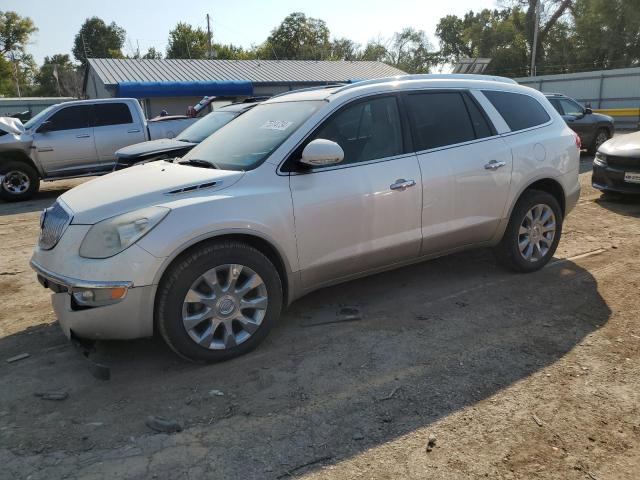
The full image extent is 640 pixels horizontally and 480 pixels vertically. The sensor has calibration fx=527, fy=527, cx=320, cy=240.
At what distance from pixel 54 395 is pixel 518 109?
4.49 metres

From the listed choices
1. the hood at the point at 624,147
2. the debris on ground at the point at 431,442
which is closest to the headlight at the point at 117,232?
the debris on ground at the point at 431,442

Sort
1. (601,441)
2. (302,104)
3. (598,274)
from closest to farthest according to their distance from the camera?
(601,441), (302,104), (598,274)

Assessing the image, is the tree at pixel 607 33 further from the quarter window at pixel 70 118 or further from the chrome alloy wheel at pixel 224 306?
the chrome alloy wheel at pixel 224 306

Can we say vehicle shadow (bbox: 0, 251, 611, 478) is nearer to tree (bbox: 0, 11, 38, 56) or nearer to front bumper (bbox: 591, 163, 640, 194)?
front bumper (bbox: 591, 163, 640, 194)

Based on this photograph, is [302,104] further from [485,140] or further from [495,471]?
[495,471]

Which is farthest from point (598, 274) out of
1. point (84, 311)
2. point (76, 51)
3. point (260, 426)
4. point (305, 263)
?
point (76, 51)

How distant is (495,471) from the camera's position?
2514mm

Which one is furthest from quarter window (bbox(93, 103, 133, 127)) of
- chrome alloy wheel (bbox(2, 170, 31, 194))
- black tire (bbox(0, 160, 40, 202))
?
chrome alloy wheel (bbox(2, 170, 31, 194))

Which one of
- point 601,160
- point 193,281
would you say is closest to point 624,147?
point 601,160

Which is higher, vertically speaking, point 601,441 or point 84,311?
point 84,311

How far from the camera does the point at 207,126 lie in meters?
9.16

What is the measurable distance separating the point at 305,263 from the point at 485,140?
2036mm

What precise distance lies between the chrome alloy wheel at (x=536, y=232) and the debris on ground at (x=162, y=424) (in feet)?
11.5

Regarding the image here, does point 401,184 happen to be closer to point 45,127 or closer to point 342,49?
point 45,127
